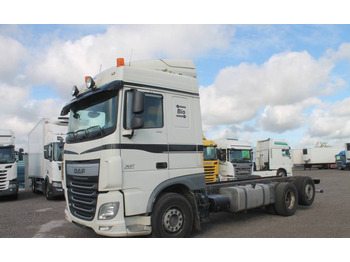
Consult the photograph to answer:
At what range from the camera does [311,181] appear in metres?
9.83

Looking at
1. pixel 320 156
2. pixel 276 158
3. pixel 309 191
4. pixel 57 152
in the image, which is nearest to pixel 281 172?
pixel 276 158

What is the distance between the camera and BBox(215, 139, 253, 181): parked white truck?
1752cm

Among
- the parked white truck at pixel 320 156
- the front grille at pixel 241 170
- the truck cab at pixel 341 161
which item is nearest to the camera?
the front grille at pixel 241 170

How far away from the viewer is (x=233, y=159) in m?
17.9

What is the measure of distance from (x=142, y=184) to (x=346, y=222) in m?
5.48

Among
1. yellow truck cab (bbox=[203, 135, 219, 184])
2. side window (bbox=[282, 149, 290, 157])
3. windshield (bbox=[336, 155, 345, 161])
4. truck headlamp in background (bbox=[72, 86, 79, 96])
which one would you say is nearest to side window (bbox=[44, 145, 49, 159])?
yellow truck cab (bbox=[203, 135, 219, 184])

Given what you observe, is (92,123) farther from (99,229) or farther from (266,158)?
(266,158)

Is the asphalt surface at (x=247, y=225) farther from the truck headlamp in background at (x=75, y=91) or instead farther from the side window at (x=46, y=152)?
the side window at (x=46, y=152)

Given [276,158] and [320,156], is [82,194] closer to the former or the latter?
[276,158]

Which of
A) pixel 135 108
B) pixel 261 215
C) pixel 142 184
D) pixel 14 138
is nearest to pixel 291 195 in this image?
pixel 261 215

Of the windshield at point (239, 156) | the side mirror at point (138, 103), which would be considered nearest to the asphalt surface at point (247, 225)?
the side mirror at point (138, 103)

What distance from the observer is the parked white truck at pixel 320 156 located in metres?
41.8

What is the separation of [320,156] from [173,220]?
4233 cm

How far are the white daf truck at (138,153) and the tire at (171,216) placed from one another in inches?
0.7
